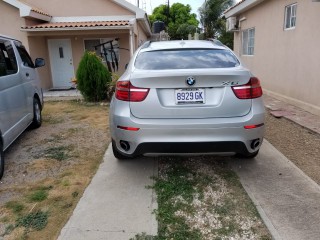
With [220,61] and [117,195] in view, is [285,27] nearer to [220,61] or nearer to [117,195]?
[220,61]

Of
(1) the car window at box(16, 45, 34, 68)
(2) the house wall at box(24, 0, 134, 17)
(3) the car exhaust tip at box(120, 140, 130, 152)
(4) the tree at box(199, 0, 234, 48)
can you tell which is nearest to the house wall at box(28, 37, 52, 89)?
(2) the house wall at box(24, 0, 134, 17)

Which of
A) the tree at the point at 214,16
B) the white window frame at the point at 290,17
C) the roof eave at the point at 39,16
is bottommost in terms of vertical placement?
the white window frame at the point at 290,17

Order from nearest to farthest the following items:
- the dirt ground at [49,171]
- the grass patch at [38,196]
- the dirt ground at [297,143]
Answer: the dirt ground at [49,171] → the grass patch at [38,196] → the dirt ground at [297,143]

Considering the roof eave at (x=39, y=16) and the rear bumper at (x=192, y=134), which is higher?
the roof eave at (x=39, y=16)

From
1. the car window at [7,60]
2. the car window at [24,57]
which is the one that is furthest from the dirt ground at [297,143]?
the car window at [24,57]

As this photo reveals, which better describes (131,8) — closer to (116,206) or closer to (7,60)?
(7,60)

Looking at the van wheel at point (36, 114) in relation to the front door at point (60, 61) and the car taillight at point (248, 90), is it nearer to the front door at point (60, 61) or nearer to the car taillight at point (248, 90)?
the car taillight at point (248, 90)

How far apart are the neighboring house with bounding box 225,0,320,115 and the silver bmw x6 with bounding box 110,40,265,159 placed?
4.51 metres

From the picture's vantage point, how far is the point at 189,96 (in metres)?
3.22

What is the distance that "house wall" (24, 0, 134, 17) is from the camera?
1276 centimetres

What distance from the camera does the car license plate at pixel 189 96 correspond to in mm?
3221

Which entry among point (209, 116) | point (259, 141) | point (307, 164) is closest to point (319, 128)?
point (307, 164)

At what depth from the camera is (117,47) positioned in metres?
13.1

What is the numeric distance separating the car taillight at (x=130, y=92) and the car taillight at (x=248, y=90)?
98 cm
